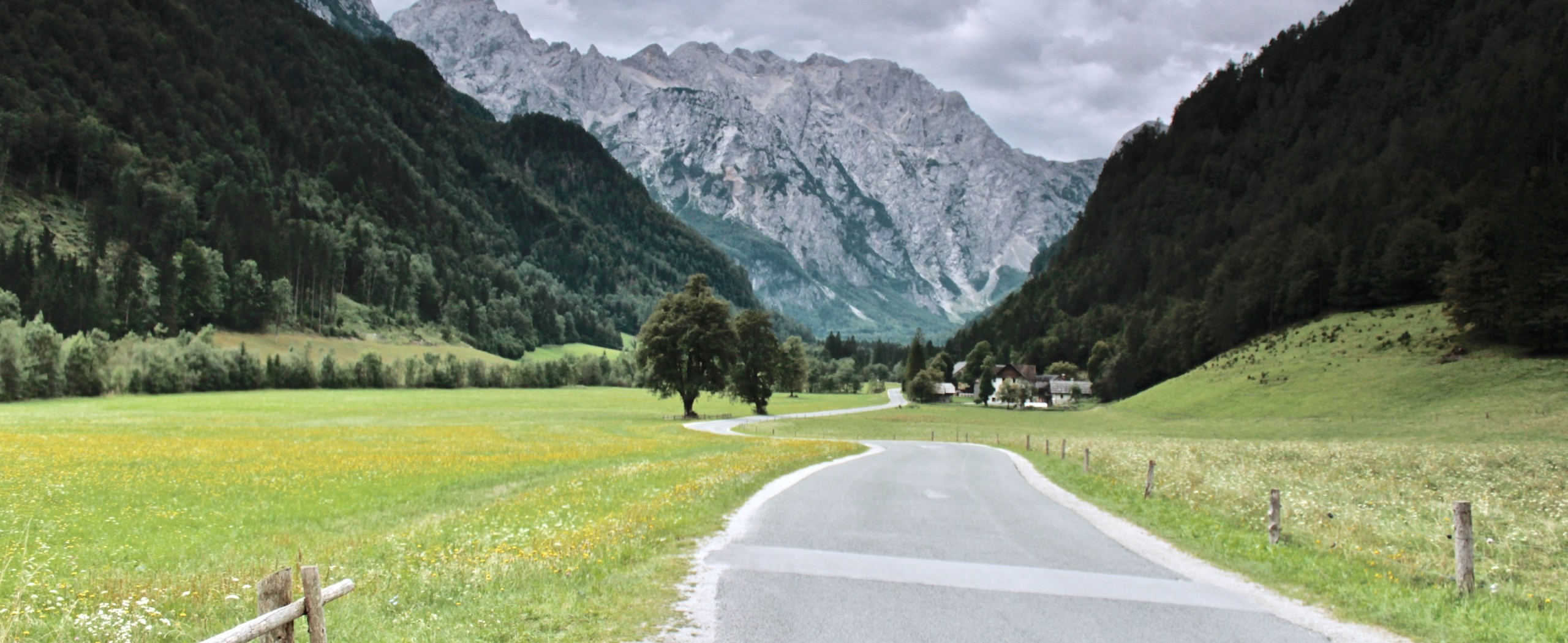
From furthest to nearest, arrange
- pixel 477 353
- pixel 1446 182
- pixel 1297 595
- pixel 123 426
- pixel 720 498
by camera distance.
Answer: pixel 477 353 → pixel 1446 182 → pixel 123 426 → pixel 720 498 → pixel 1297 595

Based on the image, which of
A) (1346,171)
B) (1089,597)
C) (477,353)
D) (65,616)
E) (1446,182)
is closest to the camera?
(65,616)

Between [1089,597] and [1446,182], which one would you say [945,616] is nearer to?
[1089,597]

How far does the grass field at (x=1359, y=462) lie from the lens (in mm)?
11258

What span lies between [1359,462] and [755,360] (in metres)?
63.5

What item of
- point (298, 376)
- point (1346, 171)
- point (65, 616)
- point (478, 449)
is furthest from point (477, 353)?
point (65, 616)

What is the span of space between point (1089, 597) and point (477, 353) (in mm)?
182310

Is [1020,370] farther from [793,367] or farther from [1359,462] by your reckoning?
[1359,462]

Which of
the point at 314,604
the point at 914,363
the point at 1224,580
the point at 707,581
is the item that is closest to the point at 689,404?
the point at 707,581

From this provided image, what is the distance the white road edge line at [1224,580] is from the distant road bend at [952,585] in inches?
2.2

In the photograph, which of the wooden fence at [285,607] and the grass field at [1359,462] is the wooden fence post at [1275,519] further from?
the wooden fence at [285,607]

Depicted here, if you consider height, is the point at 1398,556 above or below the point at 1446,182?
below

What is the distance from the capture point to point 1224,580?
12117 millimetres

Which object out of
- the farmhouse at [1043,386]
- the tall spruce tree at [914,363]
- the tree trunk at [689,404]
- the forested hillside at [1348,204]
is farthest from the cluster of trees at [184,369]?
the forested hillside at [1348,204]

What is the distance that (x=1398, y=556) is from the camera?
12727 millimetres
